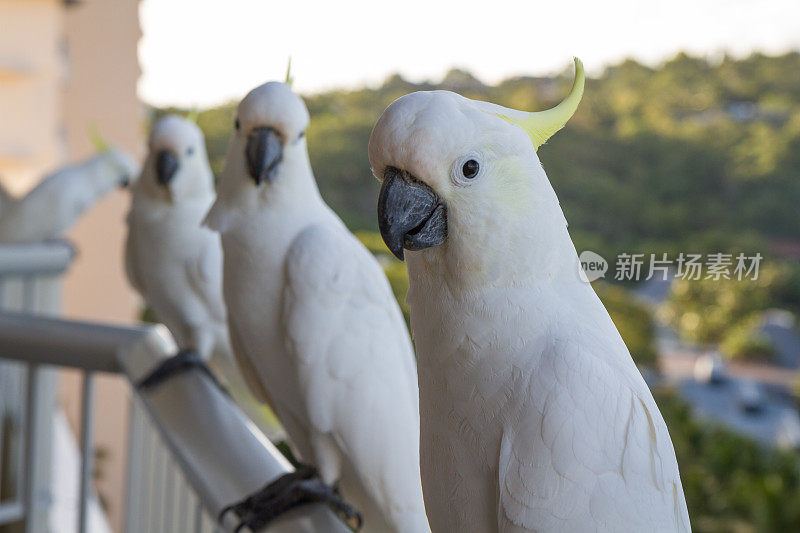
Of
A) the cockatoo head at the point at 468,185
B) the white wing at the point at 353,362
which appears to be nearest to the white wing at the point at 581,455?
the cockatoo head at the point at 468,185

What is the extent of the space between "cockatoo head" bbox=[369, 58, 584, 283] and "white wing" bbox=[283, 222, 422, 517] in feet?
1.82

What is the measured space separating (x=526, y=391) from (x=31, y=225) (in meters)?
2.70

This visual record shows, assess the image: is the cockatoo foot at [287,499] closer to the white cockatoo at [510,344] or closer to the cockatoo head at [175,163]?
the white cockatoo at [510,344]

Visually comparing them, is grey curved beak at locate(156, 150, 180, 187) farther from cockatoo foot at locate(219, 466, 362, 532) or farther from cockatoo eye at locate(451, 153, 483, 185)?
cockatoo eye at locate(451, 153, 483, 185)

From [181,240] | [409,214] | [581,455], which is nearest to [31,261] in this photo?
[181,240]

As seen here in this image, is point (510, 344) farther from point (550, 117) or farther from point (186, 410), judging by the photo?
point (186, 410)

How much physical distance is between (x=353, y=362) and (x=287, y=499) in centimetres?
29

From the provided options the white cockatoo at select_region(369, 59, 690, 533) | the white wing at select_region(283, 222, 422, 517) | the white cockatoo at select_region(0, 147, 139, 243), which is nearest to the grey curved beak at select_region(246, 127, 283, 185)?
the white wing at select_region(283, 222, 422, 517)

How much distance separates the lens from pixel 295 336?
1335mm

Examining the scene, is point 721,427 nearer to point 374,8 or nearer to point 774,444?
point 774,444

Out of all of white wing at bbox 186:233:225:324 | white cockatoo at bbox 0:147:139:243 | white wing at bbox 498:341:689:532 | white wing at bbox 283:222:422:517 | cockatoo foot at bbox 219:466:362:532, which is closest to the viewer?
Result: white wing at bbox 498:341:689:532

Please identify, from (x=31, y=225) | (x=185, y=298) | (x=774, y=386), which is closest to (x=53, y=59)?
(x=31, y=225)

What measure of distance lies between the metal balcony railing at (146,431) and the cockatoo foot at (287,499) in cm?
2

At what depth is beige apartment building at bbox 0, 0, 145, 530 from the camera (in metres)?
5.38
